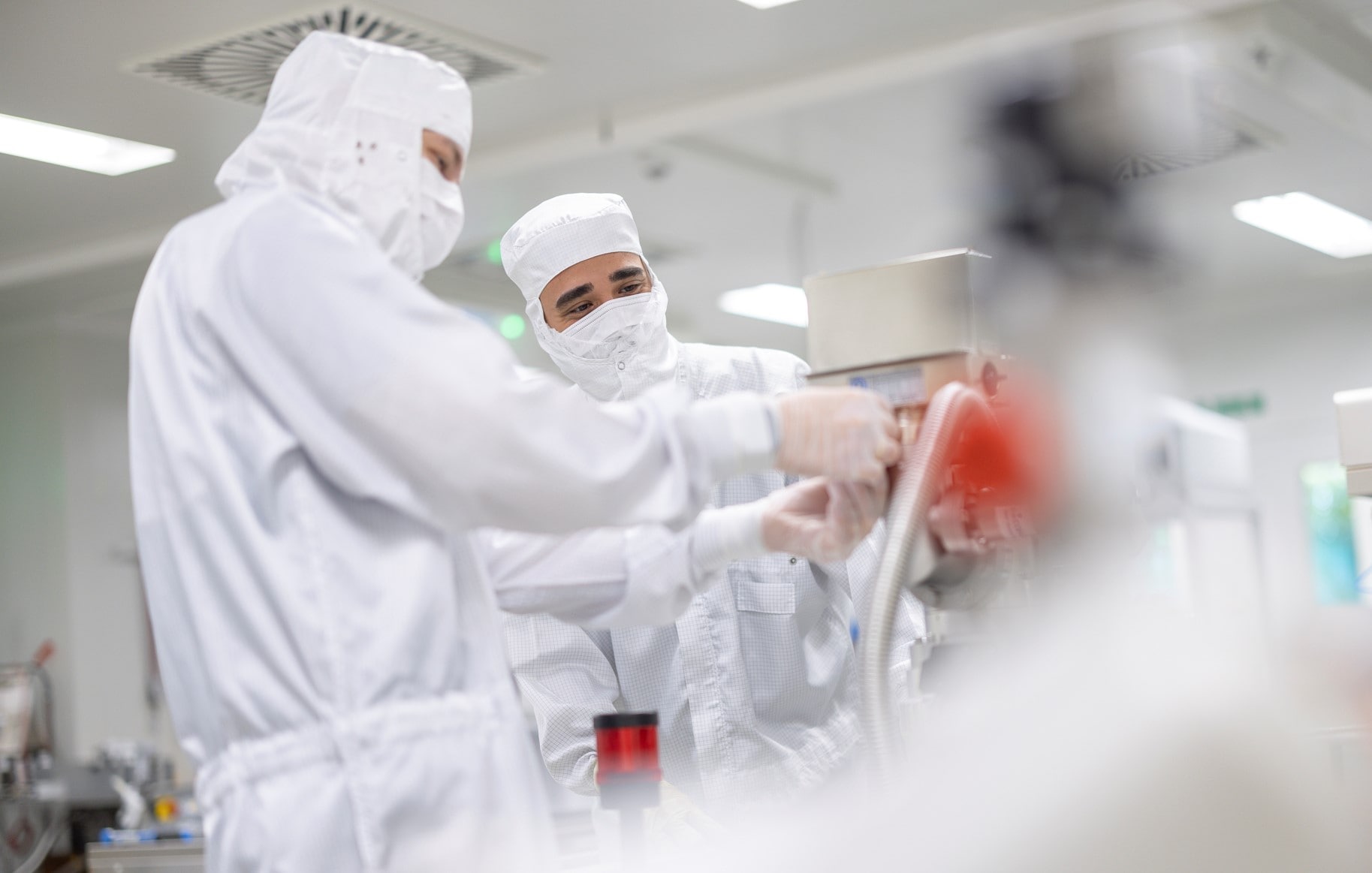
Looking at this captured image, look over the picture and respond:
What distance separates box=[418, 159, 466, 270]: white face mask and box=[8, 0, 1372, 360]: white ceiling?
1.96 metres

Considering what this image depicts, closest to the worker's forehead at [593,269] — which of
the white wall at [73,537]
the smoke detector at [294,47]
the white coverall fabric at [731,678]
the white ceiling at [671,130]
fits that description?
the white coverall fabric at [731,678]

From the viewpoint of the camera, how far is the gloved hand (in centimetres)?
154

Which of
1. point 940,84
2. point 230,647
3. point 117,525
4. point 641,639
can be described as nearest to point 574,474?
point 230,647

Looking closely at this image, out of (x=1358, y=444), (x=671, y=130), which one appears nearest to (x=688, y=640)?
(x=1358, y=444)

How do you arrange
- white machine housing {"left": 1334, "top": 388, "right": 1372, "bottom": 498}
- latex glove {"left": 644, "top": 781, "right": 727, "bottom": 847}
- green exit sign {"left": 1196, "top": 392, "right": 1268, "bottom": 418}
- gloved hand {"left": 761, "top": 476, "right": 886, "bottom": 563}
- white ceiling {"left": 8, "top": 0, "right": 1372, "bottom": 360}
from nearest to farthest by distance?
gloved hand {"left": 761, "top": 476, "right": 886, "bottom": 563} < latex glove {"left": 644, "top": 781, "right": 727, "bottom": 847} < white machine housing {"left": 1334, "top": 388, "right": 1372, "bottom": 498} < white ceiling {"left": 8, "top": 0, "right": 1372, "bottom": 360} < green exit sign {"left": 1196, "top": 392, "right": 1268, "bottom": 418}

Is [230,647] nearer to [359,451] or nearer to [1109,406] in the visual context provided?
[359,451]

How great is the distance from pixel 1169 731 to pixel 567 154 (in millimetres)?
4430

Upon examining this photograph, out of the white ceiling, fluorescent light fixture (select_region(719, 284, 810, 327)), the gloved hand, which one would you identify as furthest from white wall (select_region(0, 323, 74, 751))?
the gloved hand

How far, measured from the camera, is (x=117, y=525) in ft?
24.3

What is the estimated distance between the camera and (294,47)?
4.24m

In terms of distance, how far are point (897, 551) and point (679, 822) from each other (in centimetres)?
82

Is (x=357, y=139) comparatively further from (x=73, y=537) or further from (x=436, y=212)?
(x=73, y=537)

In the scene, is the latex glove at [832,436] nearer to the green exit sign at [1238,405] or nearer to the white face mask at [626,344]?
the white face mask at [626,344]

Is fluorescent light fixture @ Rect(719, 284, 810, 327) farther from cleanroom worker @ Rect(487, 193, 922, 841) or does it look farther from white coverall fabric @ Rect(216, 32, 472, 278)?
white coverall fabric @ Rect(216, 32, 472, 278)
